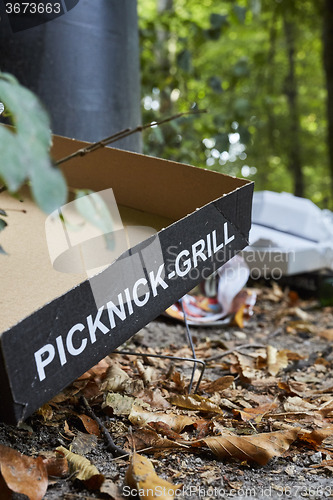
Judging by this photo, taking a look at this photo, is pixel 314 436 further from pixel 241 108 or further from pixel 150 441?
pixel 241 108

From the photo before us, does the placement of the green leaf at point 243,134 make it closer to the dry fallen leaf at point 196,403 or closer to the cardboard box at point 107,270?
the cardboard box at point 107,270

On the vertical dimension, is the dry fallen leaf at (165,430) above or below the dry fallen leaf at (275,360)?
above

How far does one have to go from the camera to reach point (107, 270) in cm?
99

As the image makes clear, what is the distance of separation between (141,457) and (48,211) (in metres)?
0.68

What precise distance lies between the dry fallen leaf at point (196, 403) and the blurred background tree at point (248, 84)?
1894mm

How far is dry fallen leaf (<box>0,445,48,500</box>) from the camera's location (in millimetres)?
929

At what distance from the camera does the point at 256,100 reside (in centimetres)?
689

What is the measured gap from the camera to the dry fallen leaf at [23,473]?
93 centimetres

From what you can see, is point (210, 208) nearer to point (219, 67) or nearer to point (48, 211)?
point (48, 211)

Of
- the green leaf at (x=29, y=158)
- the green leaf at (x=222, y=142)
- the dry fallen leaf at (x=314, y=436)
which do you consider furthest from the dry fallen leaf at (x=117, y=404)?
the green leaf at (x=222, y=142)

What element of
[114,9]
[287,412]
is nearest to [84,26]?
[114,9]

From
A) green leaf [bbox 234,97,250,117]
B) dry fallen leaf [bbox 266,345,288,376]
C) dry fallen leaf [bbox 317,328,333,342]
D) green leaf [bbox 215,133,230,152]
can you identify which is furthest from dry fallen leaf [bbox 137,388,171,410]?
green leaf [bbox 234,97,250,117]

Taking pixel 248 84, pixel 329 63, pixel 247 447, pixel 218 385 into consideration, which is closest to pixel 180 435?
pixel 247 447

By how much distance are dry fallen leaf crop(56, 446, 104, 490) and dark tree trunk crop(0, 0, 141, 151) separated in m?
1.34
